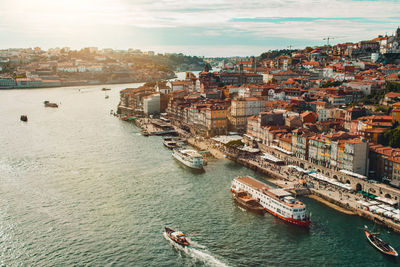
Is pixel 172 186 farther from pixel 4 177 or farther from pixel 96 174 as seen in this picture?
pixel 4 177

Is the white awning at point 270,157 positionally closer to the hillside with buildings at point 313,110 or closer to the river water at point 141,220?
the hillside with buildings at point 313,110

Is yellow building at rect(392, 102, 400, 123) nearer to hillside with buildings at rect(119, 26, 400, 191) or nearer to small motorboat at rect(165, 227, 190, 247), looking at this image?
hillside with buildings at rect(119, 26, 400, 191)

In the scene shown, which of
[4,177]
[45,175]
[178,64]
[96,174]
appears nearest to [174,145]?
[96,174]

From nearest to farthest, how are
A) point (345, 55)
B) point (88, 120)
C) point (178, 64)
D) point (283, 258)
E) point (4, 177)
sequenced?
point (283, 258) < point (4, 177) < point (88, 120) < point (345, 55) < point (178, 64)

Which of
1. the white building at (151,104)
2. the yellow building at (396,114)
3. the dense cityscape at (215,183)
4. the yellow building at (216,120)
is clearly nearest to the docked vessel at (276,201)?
the dense cityscape at (215,183)

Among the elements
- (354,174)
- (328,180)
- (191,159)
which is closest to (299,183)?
(328,180)

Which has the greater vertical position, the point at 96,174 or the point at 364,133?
the point at 364,133

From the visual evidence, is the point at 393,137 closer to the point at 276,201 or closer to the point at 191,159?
the point at 276,201
